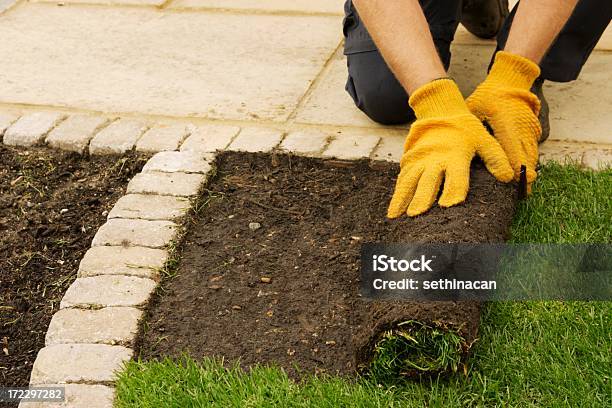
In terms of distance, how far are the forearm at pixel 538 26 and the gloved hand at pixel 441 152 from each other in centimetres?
35

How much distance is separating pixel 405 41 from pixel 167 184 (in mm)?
893

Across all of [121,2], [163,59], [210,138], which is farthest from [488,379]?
[121,2]

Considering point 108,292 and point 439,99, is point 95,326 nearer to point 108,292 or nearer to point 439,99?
point 108,292

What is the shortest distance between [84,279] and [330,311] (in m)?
0.71

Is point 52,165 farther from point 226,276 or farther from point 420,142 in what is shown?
point 420,142

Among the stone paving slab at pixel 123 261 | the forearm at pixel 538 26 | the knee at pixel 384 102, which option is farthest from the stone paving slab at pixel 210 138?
the forearm at pixel 538 26

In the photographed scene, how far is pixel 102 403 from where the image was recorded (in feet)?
7.35

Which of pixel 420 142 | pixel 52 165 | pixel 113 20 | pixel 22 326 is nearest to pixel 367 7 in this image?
pixel 420 142

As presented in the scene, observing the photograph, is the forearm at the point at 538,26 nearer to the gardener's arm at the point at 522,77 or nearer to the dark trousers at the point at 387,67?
the gardener's arm at the point at 522,77

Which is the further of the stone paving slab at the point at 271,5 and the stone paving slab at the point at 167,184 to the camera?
the stone paving slab at the point at 271,5

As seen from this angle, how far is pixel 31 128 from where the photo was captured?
3463 millimetres

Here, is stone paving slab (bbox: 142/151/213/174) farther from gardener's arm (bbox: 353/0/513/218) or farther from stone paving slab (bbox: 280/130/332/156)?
gardener's arm (bbox: 353/0/513/218)

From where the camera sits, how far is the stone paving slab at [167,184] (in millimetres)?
3025

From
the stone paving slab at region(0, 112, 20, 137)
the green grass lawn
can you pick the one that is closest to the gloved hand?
the green grass lawn
